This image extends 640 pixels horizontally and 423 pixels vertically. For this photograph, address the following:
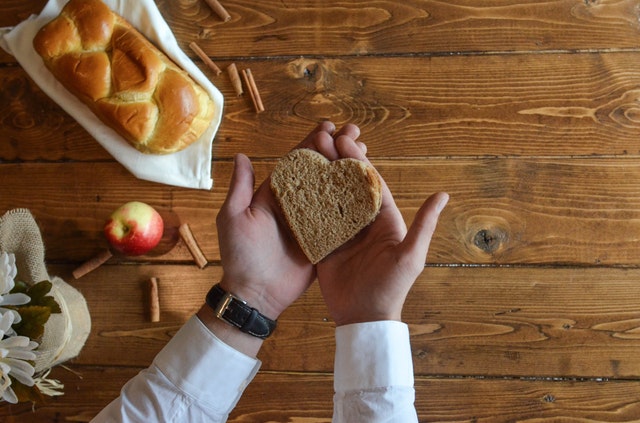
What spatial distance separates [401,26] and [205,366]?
0.90 meters

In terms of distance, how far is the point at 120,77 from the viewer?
1.14 m

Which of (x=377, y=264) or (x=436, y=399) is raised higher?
(x=377, y=264)

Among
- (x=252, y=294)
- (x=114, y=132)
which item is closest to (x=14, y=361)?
(x=252, y=294)

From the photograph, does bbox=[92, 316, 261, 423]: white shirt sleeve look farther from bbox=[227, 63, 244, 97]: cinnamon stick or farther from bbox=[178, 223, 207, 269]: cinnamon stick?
bbox=[227, 63, 244, 97]: cinnamon stick

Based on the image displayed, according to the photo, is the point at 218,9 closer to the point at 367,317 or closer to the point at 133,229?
the point at 133,229

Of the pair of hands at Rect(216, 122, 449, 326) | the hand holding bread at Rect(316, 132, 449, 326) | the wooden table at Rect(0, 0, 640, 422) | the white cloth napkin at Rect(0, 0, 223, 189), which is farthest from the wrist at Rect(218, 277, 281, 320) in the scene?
the white cloth napkin at Rect(0, 0, 223, 189)

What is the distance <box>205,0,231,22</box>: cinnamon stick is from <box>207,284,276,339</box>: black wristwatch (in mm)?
704

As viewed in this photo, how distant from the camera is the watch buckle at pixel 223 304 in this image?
919 mm

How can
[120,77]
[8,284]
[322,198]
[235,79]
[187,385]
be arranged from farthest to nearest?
[235,79] < [120,77] < [322,198] < [187,385] < [8,284]

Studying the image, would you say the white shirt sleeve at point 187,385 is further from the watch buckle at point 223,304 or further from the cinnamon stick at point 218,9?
the cinnamon stick at point 218,9

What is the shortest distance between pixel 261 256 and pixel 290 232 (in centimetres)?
9

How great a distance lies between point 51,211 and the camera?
49.6 inches

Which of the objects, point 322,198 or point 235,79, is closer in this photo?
point 322,198

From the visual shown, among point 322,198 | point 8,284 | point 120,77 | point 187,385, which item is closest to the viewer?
point 8,284
